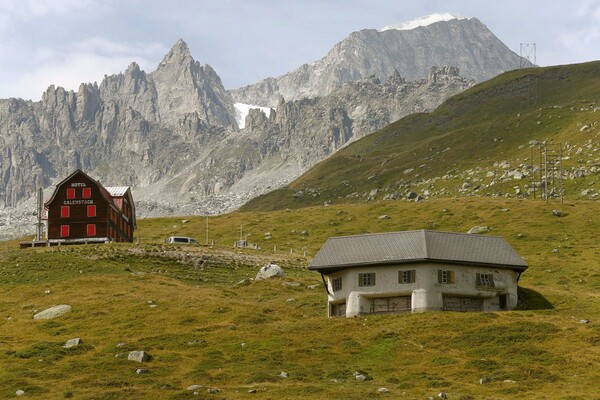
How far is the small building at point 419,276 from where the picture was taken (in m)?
91.9

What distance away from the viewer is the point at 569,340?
74.6 metres

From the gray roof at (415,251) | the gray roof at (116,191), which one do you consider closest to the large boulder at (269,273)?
the gray roof at (415,251)

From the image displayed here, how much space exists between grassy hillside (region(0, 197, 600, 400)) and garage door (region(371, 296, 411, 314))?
213 inches

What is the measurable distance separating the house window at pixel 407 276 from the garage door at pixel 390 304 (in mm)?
1622

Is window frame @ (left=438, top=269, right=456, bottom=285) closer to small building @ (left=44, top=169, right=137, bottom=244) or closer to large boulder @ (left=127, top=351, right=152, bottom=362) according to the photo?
large boulder @ (left=127, top=351, right=152, bottom=362)

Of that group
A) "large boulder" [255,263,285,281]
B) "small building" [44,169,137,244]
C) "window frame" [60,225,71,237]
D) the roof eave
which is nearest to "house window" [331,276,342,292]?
the roof eave

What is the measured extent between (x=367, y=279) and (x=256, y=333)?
1549 cm

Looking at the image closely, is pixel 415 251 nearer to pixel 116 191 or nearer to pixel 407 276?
pixel 407 276

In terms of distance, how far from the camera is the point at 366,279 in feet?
308

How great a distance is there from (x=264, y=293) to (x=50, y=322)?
2390cm

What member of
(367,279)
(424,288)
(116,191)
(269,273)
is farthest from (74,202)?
(424,288)

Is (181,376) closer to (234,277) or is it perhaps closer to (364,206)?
(234,277)

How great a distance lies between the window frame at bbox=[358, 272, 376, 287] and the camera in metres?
93.8

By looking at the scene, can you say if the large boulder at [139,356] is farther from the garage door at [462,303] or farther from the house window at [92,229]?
the house window at [92,229]
